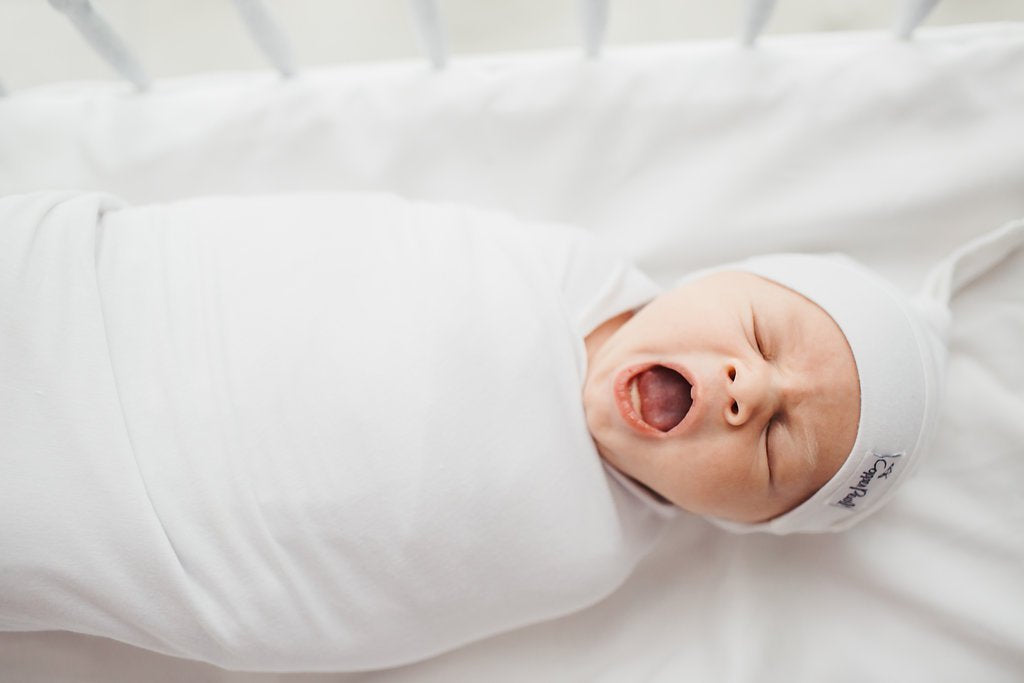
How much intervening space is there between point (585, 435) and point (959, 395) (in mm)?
512

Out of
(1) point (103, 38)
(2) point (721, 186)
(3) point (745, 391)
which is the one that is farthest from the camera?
(2) point (721, 186)

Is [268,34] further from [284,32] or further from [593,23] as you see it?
[593,23]

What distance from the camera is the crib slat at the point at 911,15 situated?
3.03ft

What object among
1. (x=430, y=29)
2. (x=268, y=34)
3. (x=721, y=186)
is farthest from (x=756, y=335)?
(x=268, y=34)

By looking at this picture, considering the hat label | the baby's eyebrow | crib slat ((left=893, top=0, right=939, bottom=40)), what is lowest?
the hat label

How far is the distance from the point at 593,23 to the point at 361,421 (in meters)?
0.55

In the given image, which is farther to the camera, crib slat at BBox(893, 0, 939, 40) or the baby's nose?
crib slat at BBox(893, 0, 939, 40)

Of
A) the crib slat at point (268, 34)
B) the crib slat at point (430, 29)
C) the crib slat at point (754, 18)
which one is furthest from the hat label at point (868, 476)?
the crib slat at point (268, 34)

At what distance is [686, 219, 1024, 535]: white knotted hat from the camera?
78 cm

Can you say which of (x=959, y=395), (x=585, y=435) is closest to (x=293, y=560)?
(x=585, y=435)

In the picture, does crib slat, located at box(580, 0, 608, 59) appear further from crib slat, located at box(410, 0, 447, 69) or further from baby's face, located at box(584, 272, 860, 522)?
baby's face, located at box(584, 272, 860, 522)

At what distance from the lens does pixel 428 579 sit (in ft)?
2.64

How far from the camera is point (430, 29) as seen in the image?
925 millimetres

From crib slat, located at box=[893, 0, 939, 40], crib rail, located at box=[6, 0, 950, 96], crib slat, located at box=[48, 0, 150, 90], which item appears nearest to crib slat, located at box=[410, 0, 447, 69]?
crib rail, located at box=[6, 0, 950, 96]
